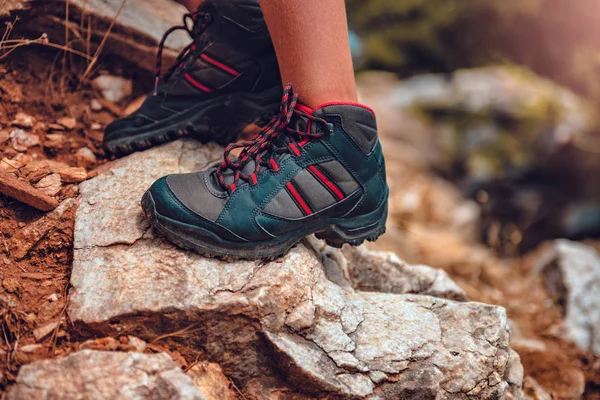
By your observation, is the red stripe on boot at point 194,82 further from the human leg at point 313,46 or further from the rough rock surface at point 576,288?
the rough rock surface at point 576,288

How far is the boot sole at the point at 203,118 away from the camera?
233 cm

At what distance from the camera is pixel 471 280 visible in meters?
3.67

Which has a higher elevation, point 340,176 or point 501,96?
point 340,176

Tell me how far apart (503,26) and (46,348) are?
873 centimetres

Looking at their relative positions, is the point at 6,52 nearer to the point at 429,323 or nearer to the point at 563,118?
the point at 429,323

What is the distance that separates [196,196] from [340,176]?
0.55m

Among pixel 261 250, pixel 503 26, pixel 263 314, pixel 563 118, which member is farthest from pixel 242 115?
pixel 503 26

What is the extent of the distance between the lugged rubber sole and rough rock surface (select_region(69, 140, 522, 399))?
0.13 feet

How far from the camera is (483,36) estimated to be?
866cm

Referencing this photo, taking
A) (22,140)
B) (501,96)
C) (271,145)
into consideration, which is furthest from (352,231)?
(501,96)

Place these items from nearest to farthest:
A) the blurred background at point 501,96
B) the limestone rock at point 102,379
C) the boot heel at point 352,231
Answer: the limestone rock at point 102,379 → the boot heel at point 352,231 → the blurred background at point 501,96

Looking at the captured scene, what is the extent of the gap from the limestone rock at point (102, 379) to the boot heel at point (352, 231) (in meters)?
0.80

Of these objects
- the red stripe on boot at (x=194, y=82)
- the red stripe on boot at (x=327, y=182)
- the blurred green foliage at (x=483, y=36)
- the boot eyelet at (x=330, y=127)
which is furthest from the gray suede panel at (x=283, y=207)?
the blurred green foliage at (x=483, y=36)

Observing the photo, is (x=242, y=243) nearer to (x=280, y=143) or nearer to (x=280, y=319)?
(x=280, y=319)
